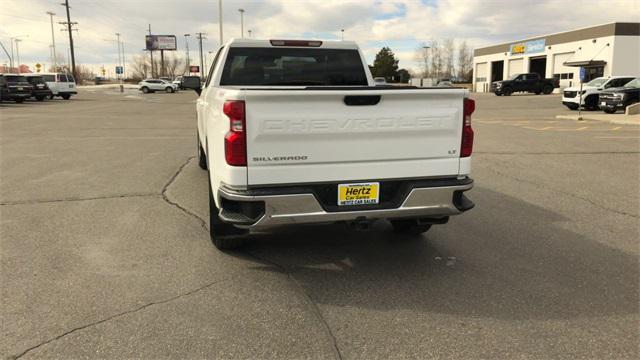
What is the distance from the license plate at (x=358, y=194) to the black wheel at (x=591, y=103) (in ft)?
86.8

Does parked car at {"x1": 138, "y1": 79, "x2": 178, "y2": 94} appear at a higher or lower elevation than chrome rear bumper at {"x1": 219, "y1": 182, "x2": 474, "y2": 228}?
higher

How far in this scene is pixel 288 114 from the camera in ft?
12.2

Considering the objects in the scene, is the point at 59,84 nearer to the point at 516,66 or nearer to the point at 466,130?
the point at 466,130

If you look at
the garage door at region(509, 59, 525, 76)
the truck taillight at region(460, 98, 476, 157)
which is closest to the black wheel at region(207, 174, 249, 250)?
the truck taillight at region(460, 98, 476, 157)

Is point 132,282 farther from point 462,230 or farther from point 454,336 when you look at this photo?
point 462,230

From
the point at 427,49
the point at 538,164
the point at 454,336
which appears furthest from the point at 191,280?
the point at 427,49

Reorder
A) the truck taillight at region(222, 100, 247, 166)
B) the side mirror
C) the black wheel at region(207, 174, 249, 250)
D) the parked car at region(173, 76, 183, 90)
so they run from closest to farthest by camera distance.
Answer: the truck taillight at region(222, 100, 247, 166) < the black wheel at region(207, 174, 249, 250) < the side mirror < the parked car at region(173, 76, 183, 90)

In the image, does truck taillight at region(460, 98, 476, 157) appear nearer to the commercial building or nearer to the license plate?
the license plate

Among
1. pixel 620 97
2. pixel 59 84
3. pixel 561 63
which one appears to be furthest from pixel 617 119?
pixel 561 63

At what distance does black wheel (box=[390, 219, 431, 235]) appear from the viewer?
534 centimetres

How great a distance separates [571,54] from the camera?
54.1 m

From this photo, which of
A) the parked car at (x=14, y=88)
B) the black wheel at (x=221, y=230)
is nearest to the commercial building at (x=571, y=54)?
the parked car at (x=14, y=88)

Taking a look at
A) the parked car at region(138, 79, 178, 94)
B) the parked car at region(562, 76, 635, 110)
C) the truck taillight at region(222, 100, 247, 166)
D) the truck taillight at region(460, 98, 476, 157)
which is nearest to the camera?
the truck taillight at region(222, 100, 247, 166)

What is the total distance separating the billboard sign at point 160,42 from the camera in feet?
350
